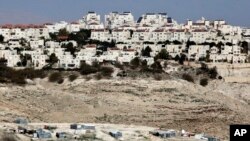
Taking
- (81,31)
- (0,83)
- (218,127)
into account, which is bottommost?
(218,127)

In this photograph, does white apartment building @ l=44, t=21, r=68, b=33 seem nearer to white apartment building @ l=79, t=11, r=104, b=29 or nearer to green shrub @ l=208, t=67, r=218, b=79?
white apartment building @ l=79, t=11, r=104, b=29

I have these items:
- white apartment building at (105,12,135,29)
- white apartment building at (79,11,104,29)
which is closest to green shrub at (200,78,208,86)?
white apartment building at (79,11,104,29)

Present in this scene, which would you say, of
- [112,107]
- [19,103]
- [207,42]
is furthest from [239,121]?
[207,42]

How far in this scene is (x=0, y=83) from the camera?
31750 millimetres

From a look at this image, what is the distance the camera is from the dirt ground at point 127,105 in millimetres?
27031

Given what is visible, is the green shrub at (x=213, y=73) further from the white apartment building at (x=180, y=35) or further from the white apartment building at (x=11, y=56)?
the white apartment building at (x=180, y=35)

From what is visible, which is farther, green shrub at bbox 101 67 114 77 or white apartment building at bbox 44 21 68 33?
white apartment building at bbox 44 21 68 33

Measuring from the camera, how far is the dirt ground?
2703 cm

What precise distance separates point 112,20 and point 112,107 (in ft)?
237

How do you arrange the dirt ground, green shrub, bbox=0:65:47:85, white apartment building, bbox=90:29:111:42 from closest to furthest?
the dirt ground < green shrub, bbox=0:65:47:85 < white apartment building, bbox=90:29:111:42

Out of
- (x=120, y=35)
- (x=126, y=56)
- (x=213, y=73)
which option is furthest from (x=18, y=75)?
(x=120, y=35)

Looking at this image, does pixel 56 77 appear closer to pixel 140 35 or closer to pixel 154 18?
pixel 140 35

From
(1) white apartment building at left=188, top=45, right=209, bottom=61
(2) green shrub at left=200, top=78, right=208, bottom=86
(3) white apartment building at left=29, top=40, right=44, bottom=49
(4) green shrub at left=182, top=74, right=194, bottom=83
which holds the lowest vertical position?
(2) green shrub at left=200, top=78, right=208, bottom=86

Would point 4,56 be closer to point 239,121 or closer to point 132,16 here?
point 239,121
